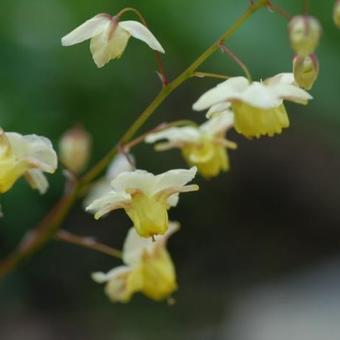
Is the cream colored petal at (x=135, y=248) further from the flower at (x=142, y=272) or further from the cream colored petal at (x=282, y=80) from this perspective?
the cream colored petal at (x=282, y=80)

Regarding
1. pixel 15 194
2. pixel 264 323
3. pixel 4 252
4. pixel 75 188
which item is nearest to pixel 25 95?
pixel 15 194

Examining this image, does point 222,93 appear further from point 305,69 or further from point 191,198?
point 191,198

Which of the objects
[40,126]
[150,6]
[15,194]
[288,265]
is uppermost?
[150,6]

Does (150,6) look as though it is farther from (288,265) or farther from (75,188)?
(288,265)

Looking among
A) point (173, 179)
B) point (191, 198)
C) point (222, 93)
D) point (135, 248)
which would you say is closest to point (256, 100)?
point (222, 93)

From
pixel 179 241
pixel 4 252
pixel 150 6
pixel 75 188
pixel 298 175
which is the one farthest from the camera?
pixel 298 175

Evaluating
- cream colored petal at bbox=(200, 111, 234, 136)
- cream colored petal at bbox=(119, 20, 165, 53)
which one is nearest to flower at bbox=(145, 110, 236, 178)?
cream colored petal at bbox=(200, 111, 234, 136)
